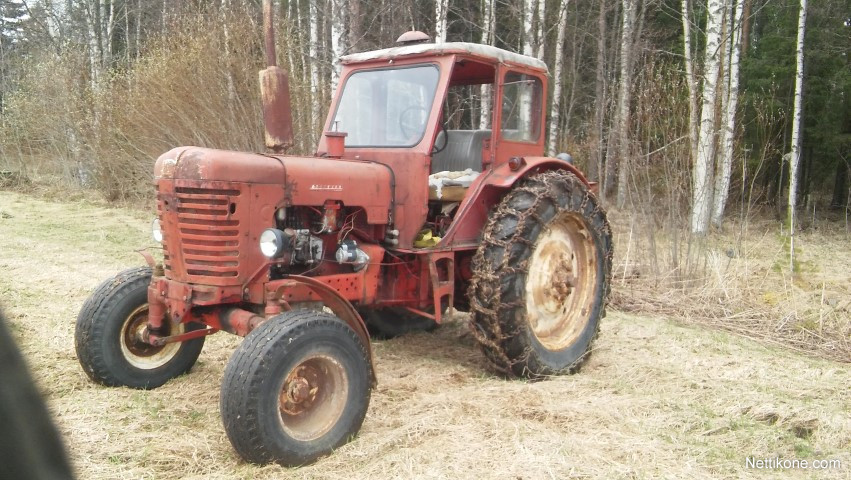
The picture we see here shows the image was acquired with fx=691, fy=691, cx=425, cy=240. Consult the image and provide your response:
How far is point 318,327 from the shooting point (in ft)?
11.0

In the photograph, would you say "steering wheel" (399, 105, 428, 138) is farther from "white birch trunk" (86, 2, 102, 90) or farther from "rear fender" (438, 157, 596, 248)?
"white birch trunk" (86, 2, 102, 90)

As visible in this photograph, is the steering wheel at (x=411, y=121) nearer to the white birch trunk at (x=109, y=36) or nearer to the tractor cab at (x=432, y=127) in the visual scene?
the tractor cab at (x=432, y=127)

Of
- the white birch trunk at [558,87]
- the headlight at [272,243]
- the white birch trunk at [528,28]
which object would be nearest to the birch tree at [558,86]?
the white birch trunk at [558,87]

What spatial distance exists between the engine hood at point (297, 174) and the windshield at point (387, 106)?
1.03ft

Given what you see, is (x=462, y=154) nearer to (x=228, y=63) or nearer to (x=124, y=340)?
(x=124, y=340)

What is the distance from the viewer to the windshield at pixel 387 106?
462 centimetres

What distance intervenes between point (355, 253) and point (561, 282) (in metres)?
1.56

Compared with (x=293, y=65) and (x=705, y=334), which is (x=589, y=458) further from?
(x=293, y=65)

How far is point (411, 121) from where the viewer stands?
4656 mm

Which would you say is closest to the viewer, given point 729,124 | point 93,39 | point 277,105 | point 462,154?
point 277,105

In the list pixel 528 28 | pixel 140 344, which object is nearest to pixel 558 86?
pixel 528 28

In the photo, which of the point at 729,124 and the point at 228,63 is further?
the point at 729,124

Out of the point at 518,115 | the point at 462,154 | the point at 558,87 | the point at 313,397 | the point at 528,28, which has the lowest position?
the point at 313,397

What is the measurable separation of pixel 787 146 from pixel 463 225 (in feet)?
55.2
